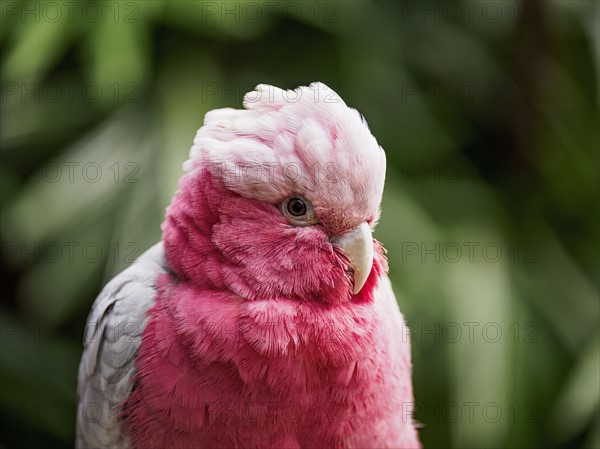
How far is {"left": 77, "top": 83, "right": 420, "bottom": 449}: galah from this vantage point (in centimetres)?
92

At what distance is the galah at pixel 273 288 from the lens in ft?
3.02

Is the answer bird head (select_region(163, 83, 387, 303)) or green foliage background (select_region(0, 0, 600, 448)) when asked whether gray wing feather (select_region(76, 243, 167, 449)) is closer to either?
bird head (select_region(163, 83, 387, 303))

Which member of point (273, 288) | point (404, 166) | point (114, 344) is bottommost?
point (114, 344)

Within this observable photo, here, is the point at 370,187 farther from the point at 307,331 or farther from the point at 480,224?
the point at 480,224

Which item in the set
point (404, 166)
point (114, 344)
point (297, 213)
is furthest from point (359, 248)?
point (404, 166)

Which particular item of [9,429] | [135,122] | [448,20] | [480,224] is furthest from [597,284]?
[9,429]

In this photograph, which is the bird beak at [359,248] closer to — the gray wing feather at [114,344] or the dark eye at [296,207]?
the dark eye at [296,207]

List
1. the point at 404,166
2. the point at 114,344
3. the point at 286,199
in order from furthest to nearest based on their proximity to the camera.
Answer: the point at 404,166, the point at 114,344, the point at 286,199

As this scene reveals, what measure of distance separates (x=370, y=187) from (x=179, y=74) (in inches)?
34.9

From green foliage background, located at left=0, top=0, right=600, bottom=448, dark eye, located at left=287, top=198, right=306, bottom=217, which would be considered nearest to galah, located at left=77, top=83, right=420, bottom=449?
dark eye, located at left=287, top=198, right=306, bottom=217

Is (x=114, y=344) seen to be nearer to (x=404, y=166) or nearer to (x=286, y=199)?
(x=286, y=199)

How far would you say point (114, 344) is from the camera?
110 cm

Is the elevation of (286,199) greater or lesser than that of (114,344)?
greater

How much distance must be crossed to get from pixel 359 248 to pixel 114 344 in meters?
0.42
